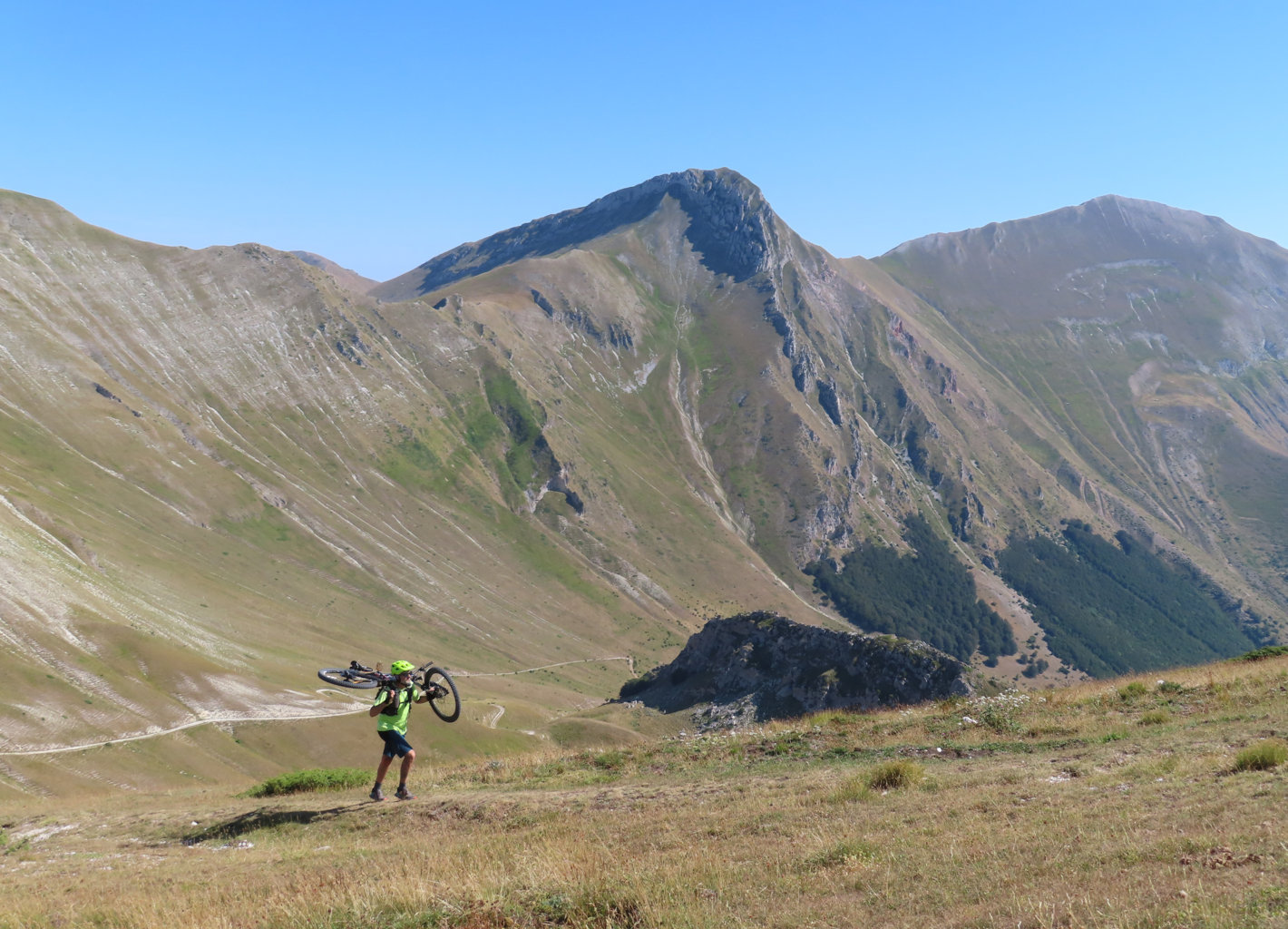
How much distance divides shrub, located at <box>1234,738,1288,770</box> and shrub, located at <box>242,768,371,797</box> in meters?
22.9

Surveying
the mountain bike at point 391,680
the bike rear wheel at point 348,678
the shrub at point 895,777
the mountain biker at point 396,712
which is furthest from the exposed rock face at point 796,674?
the bike rear wheel at point 348,678

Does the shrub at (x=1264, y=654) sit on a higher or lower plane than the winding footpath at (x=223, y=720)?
higher

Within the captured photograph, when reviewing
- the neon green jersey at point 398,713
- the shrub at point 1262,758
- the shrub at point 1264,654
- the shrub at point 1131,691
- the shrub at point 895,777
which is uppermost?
the shrub at point 1264,654

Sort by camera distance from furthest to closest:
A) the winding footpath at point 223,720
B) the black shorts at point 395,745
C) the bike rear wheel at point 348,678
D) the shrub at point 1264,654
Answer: the winding footpath at point 223,720 < the shrub at point 1264,654 < the bike rear wheel at point 348,678 < the black shorts at point 395,745

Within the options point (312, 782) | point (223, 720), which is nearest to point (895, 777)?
point (312, 782)

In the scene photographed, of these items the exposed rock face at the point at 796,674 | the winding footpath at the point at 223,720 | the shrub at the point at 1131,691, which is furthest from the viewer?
the winding footpath at the point at 223,720

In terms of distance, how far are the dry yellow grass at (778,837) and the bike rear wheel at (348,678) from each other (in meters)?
2.98

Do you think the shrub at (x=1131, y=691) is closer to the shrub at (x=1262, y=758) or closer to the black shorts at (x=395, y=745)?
the shrub at (x=1262, y=758)

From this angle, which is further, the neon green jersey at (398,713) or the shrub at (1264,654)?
the shrub at (1264,654)

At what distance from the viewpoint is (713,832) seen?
47.9ft

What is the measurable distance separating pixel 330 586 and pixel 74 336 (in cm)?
8520

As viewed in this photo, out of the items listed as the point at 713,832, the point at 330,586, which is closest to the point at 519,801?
the point at 713,832

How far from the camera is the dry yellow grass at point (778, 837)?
1001 centimetres

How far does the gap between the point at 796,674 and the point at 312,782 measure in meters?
50.1
